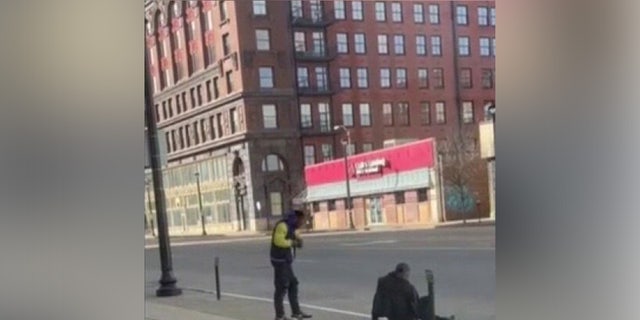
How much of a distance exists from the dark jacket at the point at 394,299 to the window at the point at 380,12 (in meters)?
1.22

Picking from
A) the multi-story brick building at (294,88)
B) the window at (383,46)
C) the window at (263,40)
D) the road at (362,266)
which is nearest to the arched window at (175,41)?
the multi-story brick building at (294,88)

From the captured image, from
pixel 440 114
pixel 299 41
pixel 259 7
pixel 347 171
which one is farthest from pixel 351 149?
pixel 259 7

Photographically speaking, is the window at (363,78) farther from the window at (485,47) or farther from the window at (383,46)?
the window at (485,47)

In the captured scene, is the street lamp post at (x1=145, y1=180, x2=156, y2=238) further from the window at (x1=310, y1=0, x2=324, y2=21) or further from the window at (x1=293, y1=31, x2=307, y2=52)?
the window at (x1=310, y1=0, x2=324, y2=21)

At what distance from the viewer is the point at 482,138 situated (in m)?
2.81

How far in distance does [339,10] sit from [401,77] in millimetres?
436

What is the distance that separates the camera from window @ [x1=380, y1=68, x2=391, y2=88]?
2.84 meters

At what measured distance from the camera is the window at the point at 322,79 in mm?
2781

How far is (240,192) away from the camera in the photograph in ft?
9.14

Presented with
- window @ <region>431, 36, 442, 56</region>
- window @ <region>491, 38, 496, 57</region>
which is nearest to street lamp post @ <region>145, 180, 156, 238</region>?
window @ <region>431, 36, 442, 56</region>

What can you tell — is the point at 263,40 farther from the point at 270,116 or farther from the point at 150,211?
the point at 150,211

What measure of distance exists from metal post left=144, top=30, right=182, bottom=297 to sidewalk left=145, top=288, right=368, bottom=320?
0.19 feet
